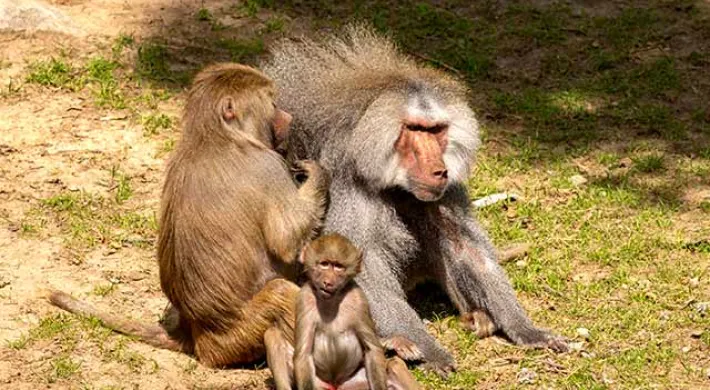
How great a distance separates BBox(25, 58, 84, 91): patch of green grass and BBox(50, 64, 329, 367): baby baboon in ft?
12.2

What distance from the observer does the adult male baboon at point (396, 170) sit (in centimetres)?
741

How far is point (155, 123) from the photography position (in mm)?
10258

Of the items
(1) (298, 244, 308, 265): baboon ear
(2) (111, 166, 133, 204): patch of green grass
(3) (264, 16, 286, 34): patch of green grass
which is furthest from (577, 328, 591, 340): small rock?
(3) (264, 16, 286, 34): patch of green grass

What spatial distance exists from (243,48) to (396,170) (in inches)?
175

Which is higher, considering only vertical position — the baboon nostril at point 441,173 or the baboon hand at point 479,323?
the baboon nostril at point 441,173

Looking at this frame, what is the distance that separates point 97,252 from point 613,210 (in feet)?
12.8

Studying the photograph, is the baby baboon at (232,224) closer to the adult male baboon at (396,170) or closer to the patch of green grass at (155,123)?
the adult male baboon at (396,170)

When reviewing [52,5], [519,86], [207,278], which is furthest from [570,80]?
[207,278]

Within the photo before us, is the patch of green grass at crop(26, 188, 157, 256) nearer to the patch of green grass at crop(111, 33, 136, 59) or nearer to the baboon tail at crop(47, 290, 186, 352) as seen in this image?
the baboon tail at crop(47, 290, 186, 352)

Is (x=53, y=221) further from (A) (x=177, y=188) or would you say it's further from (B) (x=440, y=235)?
(B) (x=440, y=235)

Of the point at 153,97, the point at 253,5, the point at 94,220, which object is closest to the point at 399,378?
the point at 94,220

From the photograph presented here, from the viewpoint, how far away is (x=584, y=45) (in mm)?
12141

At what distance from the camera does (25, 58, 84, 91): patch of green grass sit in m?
10.6

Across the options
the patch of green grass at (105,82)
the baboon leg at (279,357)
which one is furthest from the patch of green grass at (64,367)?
the patch of green grass at (105,82)
